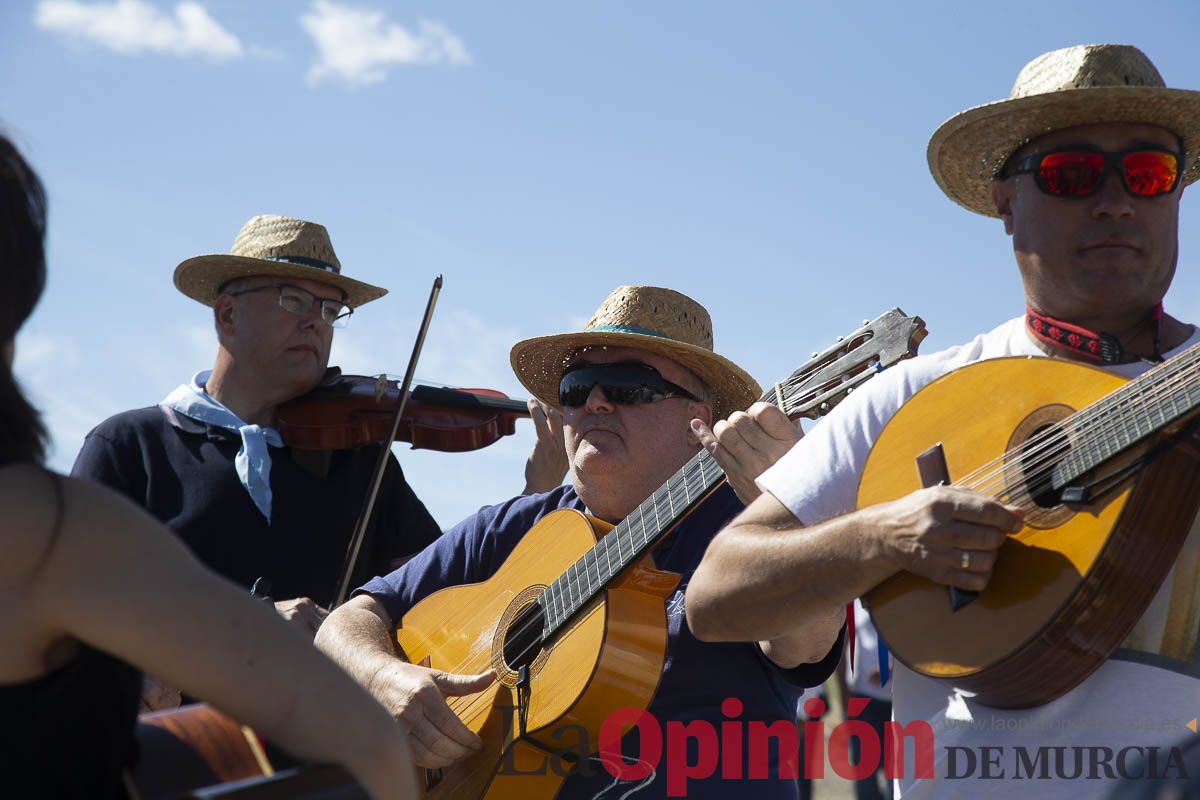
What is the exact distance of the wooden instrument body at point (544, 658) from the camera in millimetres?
3115

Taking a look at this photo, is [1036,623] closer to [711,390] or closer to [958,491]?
[958,491]

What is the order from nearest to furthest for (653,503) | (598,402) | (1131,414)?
(1131,414)
(653,503)
(598,402)

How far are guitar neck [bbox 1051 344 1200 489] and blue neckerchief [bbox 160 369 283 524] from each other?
9.56 ft

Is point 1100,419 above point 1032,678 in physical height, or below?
above

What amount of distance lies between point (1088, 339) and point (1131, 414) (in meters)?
0.39

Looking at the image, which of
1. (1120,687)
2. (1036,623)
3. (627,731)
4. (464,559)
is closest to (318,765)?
(1036,623)

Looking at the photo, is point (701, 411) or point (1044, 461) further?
point (701, 411)

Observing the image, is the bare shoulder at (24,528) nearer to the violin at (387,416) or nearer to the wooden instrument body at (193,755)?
the wooden instrument body at (193,755)

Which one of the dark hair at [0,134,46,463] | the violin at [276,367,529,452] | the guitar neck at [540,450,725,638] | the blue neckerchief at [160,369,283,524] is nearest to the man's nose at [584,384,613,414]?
the guitar neck at [540,450,725,638]

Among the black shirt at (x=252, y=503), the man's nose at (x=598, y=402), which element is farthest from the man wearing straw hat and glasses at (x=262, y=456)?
the man's nose at (x=598, y=402)

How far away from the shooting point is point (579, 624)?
3.26 meters

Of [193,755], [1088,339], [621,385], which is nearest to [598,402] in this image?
[621,385]

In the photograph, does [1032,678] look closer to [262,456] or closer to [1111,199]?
[1111,199]

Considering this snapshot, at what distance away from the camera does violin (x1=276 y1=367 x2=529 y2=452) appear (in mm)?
4758
